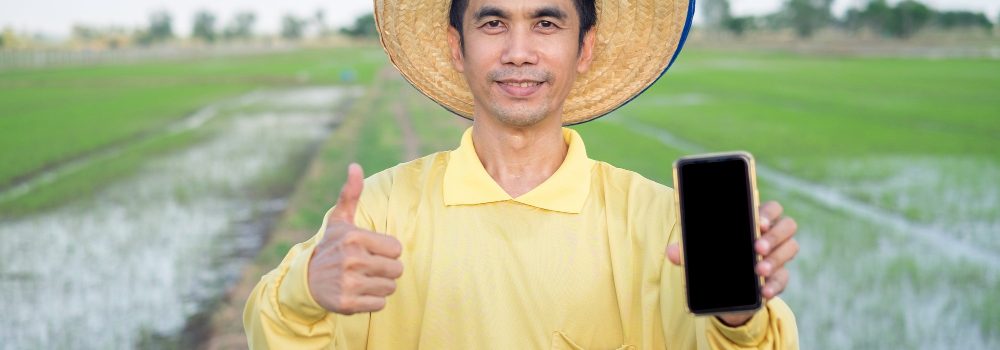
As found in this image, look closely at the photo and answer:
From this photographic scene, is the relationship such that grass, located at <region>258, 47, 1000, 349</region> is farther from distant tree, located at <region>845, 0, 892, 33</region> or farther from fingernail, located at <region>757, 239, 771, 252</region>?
distant tree, located at <region>845, 0, 892, 33</region>

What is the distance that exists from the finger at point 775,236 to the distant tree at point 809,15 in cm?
9222

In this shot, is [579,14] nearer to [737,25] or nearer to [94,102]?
[94,102]

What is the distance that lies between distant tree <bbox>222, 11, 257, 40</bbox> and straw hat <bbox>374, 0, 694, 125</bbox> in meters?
125

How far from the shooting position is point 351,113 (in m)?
21.1

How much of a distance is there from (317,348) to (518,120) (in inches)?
25.3

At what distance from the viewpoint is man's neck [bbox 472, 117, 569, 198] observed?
2.29 m

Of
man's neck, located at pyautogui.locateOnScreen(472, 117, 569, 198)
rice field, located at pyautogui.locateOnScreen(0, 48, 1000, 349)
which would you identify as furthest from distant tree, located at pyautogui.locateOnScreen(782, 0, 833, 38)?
man's neck, located at pyautogui.locateOnScreen(472, 117, 569, 198)

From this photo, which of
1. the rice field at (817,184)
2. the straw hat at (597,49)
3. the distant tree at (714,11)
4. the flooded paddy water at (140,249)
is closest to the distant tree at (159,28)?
the distant tree at (714,11)

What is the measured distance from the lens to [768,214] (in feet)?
5.60

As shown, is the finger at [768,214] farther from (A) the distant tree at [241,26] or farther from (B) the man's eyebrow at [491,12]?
(A) the distant tree at [241,26]

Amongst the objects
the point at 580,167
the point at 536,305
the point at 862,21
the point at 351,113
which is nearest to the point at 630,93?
the point at 580,167

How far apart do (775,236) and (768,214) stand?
0.13 ft

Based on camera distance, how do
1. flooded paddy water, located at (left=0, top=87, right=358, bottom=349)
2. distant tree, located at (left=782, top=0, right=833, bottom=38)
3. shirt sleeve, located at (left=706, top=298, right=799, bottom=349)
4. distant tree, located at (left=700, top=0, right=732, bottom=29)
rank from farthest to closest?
1. distant tree, located at (left=700, top=0, right=732, bottom=29)
2. distant tree, located at (left=782, top=0, right=833, bottom=38)
3. flooded paddy water, located at (left=0, top=87, right=358, bottom=349)
4. shirt sleeve, located at (left=706, top=298, right=799, bottom=349)

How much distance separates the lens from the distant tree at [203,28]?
389 ft
